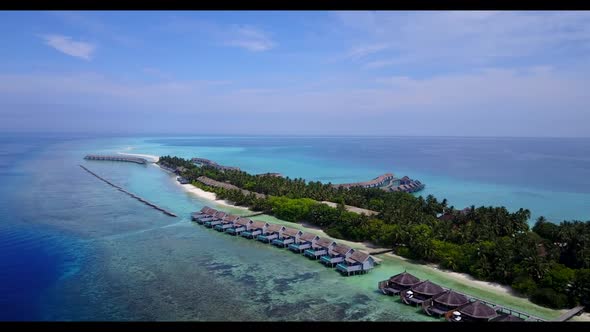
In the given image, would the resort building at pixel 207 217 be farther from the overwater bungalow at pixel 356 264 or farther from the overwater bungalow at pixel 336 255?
the overwater bungalow at pixel 356 264

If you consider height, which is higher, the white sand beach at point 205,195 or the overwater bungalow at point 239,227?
the overwater bungalow at point 239,227

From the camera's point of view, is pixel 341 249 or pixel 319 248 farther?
pixel 319 248

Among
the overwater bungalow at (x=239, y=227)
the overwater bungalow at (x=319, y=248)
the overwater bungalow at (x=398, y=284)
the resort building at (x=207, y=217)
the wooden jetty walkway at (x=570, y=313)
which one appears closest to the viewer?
the wooden jetty walkway at (x=570, y=313)

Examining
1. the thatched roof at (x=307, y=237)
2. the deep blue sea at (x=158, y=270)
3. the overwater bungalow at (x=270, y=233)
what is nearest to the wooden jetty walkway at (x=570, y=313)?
the deep blue sea at (x=158, y=270)

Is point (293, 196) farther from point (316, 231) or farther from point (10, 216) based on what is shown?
point (10, 216)

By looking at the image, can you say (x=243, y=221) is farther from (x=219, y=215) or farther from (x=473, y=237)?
(x=473, y=237)

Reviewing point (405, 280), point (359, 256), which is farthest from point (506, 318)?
point (359, 256)
